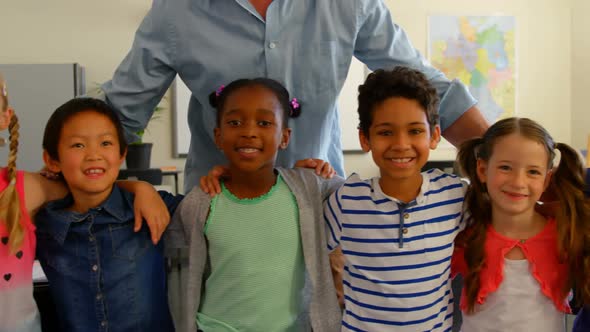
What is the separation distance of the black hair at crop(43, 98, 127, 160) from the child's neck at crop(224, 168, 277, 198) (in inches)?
12.6

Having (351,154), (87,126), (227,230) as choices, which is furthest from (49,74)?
(227,230)

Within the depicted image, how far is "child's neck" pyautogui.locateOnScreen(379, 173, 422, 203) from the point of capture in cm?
127

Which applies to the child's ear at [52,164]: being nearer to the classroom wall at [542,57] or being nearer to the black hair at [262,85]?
the black hair at [262,85]

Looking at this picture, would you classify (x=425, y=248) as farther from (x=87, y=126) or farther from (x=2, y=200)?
(x=2, y=200)

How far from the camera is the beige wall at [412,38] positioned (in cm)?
418

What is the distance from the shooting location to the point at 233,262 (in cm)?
128

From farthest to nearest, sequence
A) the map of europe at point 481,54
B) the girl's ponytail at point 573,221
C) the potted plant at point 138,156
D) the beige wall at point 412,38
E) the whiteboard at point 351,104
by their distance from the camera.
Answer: the map of europe at point 481,54, the whiteboard at point 351,104, the beige wall at point 412,38, the potted plant at point 138,156, the girl's ponytail at point 573,221

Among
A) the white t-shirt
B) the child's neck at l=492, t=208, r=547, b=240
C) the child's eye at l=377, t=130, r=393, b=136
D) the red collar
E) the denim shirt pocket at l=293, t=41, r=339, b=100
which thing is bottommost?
the white t-shirt

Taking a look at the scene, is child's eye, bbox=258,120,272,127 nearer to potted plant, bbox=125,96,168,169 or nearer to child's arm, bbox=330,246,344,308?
child's arm, bbox=330,246,344,308

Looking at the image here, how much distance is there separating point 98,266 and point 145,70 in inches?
23.4

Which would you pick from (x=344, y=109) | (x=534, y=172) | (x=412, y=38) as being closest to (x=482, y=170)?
(x=534, y=172)

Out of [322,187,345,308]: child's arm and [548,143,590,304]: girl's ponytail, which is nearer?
[548,143,590,304]: girl's ponytail

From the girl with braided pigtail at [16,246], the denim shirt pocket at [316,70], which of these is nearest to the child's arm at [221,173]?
the denim shirt pocket at [316,70]

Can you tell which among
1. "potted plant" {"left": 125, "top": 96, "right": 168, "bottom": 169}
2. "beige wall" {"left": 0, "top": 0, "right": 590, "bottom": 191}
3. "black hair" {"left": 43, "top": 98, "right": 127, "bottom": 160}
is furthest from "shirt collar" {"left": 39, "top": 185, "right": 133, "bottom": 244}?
"beige wall" {"left": 0, "top": 0, "right": 590, "bottom": 191}
